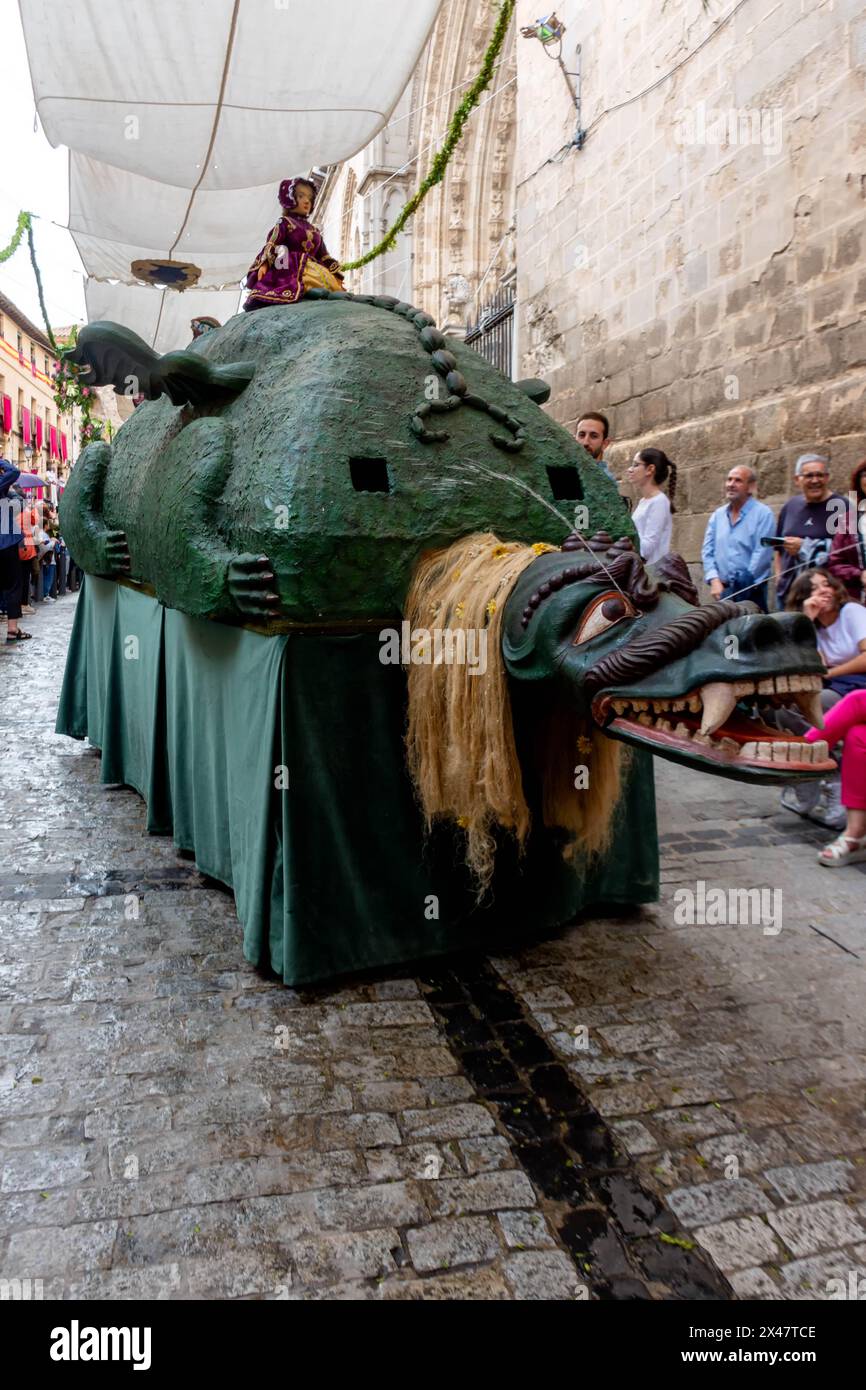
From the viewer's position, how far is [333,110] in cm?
758

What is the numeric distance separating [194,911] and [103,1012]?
86 cm

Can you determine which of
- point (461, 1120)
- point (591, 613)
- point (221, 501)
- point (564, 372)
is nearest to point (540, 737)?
point (591, 613)

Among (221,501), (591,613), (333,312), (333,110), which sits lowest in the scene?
(591,613)

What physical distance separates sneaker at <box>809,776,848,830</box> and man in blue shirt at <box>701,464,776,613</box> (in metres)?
1.44

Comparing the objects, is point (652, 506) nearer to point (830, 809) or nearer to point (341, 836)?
point (830, 809)

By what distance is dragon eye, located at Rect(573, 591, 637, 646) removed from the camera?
246 cm

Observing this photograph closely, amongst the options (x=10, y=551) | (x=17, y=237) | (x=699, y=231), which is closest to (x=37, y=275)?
(x=17, y=237)

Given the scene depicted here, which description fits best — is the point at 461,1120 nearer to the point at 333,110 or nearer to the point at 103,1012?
the point at 103,1012

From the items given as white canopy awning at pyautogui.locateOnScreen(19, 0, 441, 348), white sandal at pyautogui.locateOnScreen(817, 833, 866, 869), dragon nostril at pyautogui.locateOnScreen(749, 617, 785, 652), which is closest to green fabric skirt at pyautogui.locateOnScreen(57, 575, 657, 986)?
white sandal at pyautogui.locateOnScreen(817, 833, 866, 869)

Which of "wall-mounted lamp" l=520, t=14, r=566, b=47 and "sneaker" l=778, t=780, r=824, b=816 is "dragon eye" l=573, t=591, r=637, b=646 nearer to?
"sneaker" l=778, t=780, r=824, b=816

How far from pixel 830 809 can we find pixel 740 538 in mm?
1950

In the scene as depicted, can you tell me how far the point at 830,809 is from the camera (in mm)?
5133

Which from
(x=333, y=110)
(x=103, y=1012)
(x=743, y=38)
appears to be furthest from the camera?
(x=333, y=110)

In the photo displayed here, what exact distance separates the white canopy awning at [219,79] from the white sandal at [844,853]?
6.39 meters
